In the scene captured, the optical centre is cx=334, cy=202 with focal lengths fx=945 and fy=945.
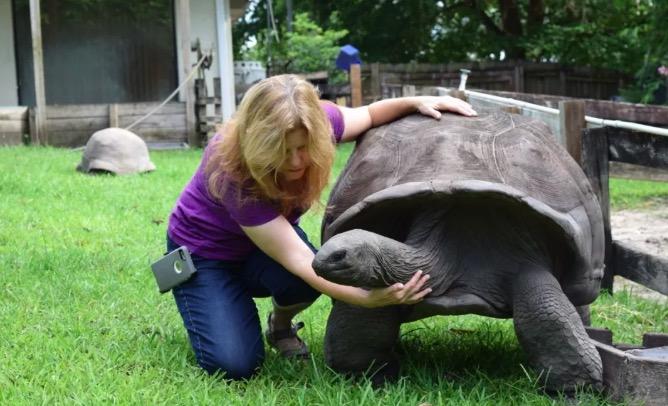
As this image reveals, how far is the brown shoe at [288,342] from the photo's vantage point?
11.7ft

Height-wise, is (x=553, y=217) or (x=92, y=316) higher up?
(x=553, y=217)

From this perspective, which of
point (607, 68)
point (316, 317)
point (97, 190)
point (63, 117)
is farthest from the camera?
point (607, 68)

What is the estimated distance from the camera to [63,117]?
12461 millimetres

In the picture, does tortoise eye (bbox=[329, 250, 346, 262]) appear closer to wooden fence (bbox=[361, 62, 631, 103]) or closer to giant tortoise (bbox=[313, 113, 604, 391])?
giant tortoise (bbox=[313, 113, 604, 391])

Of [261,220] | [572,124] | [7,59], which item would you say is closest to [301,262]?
[261,220]

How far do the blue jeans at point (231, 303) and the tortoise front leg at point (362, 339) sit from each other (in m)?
0.35

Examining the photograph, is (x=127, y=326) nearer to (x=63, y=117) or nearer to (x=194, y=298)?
(x=194, y=298)

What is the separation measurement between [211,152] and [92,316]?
1089 mm

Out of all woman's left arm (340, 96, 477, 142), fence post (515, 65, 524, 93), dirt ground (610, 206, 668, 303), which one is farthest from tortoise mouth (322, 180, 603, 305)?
fence post (515, 65, 524, 93)

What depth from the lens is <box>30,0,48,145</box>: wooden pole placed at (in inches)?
477

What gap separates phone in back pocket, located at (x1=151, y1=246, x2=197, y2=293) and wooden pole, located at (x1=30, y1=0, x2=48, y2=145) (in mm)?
9126

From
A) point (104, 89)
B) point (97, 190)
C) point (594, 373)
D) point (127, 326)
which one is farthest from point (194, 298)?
point (104, 89)

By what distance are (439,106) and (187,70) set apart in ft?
31.6

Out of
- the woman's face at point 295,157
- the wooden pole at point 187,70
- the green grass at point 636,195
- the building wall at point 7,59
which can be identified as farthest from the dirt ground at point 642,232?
the building wall at point 7,59
